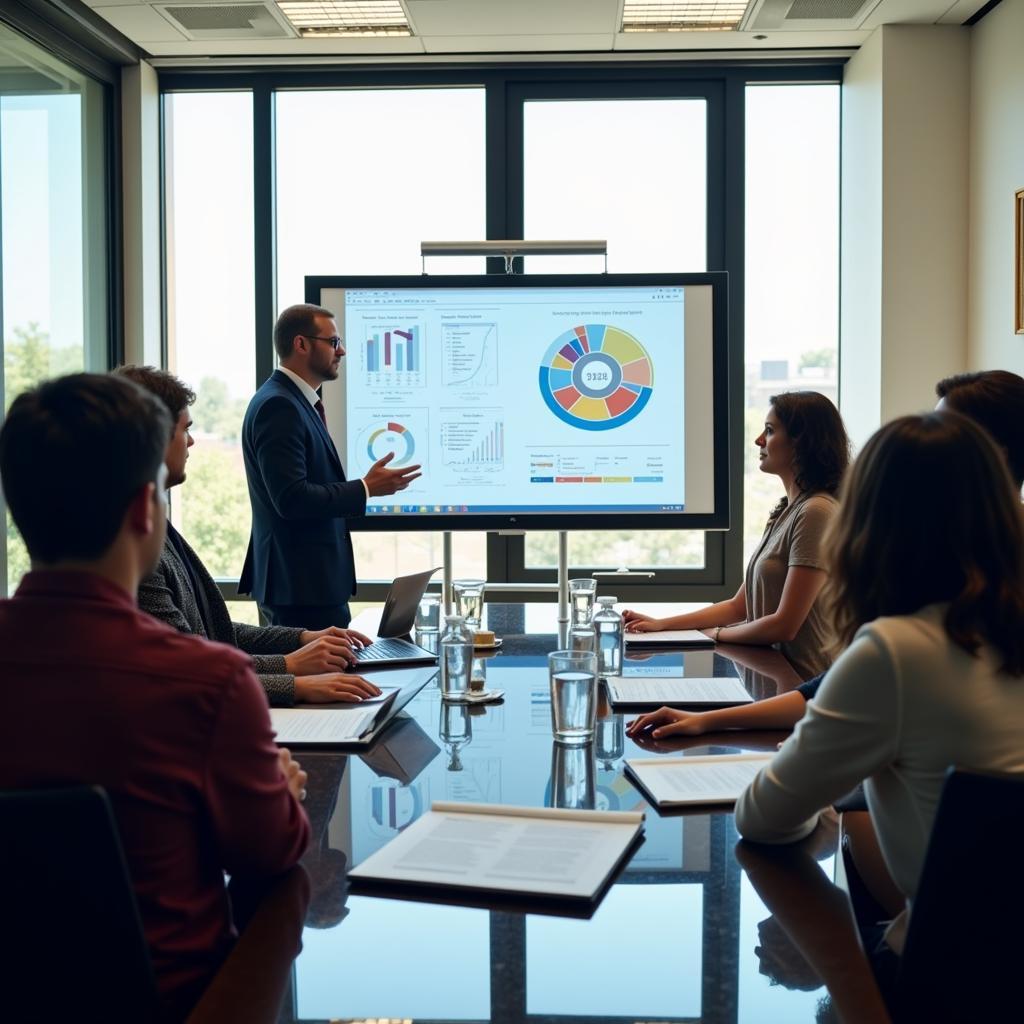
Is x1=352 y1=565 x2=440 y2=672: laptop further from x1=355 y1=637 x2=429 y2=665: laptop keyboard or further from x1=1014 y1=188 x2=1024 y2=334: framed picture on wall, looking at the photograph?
x1=1014 y1=188 x2=1024 y2=334: framed picture on wall

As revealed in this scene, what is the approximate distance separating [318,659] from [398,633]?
516 millimetres

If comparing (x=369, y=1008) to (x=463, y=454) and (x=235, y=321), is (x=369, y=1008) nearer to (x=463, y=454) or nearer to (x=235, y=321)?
(x=463, y=454)

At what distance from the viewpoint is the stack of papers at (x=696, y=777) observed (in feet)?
4.55

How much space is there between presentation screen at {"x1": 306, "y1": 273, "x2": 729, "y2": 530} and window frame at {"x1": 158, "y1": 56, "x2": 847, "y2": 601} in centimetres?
130

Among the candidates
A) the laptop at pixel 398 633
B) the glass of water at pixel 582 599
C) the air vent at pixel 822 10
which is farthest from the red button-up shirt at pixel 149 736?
the air vent at pixel 822 10

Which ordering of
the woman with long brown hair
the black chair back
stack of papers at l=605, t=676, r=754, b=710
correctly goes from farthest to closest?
1. stack of papers at l=605, t=676, r=754, b=710
2. the woman with long brown hair
3. the black chair back

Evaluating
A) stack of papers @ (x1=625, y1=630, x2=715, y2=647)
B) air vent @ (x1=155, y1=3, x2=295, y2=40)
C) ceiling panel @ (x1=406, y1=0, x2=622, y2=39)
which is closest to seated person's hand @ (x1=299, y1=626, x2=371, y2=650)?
stack of papers @ (x1=625, y1=630, x2=715, y2=647)

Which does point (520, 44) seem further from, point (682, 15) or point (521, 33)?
point (682, 15)

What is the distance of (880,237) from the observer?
4.34m

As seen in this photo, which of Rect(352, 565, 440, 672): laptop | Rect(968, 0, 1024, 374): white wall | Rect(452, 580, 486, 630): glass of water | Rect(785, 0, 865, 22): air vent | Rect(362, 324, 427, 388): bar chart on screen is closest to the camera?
Rect(352, 565, 440, 672): laptop

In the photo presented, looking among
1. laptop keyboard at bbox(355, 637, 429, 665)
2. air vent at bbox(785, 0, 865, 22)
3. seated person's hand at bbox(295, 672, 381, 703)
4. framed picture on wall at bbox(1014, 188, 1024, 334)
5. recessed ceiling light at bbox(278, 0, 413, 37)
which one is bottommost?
laptop keyboard at bbox(355, 637, 429, 665)

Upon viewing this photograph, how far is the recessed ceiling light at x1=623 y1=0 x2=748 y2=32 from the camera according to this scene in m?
4.08

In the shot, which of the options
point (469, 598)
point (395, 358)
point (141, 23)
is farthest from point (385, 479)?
point (141, 23)

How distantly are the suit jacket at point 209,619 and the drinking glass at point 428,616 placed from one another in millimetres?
336
